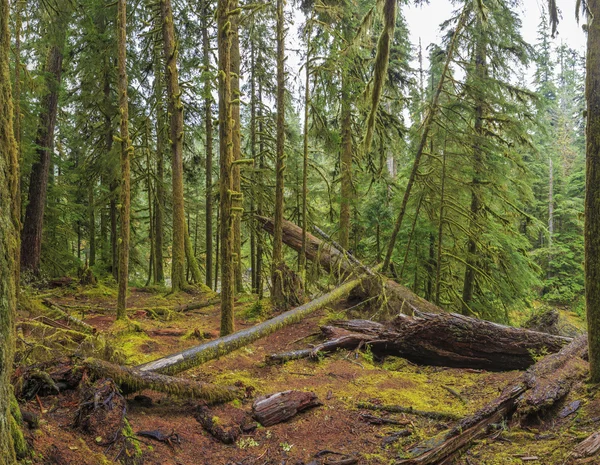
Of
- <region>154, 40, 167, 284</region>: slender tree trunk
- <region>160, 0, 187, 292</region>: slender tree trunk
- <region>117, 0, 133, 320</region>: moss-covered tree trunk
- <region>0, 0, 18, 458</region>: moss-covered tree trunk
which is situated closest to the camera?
<region>0, 0, 18, 458</region>: moss-covered tree trunk

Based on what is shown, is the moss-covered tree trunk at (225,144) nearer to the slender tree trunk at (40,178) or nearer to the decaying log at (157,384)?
the decaying log at (157,384)

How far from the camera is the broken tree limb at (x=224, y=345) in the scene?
505 cm

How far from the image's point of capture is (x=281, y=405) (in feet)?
15.6

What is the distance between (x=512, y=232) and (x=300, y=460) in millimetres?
10567

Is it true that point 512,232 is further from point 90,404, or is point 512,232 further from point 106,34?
point 106,34

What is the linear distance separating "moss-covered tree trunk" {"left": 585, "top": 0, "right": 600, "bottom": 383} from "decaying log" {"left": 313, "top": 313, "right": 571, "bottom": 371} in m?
2.19

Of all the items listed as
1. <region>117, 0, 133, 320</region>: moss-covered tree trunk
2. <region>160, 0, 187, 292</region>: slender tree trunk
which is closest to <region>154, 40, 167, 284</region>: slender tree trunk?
<region>160, 0, 187, 292</region>: slender tree trunk

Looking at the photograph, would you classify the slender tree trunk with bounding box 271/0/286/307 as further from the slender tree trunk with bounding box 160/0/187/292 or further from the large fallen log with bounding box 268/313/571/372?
the slender tree trunk with bounding box 160/0/187/292

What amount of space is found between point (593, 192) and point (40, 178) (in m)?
13.7

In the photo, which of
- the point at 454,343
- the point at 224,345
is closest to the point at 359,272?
the point at 454,343

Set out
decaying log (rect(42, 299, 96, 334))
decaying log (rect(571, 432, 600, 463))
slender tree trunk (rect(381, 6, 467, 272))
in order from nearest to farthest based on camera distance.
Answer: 1. decaying log (rect(571, 432, 600, 463))
2. decaying log (rect(42, 299, 96, 334))
3. slender tree trunk (rect(381, 6, 467, 272))

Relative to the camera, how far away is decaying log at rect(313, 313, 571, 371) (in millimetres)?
6332

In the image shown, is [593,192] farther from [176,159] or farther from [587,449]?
[176,159]

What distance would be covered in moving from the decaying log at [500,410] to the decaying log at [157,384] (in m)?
2.41
